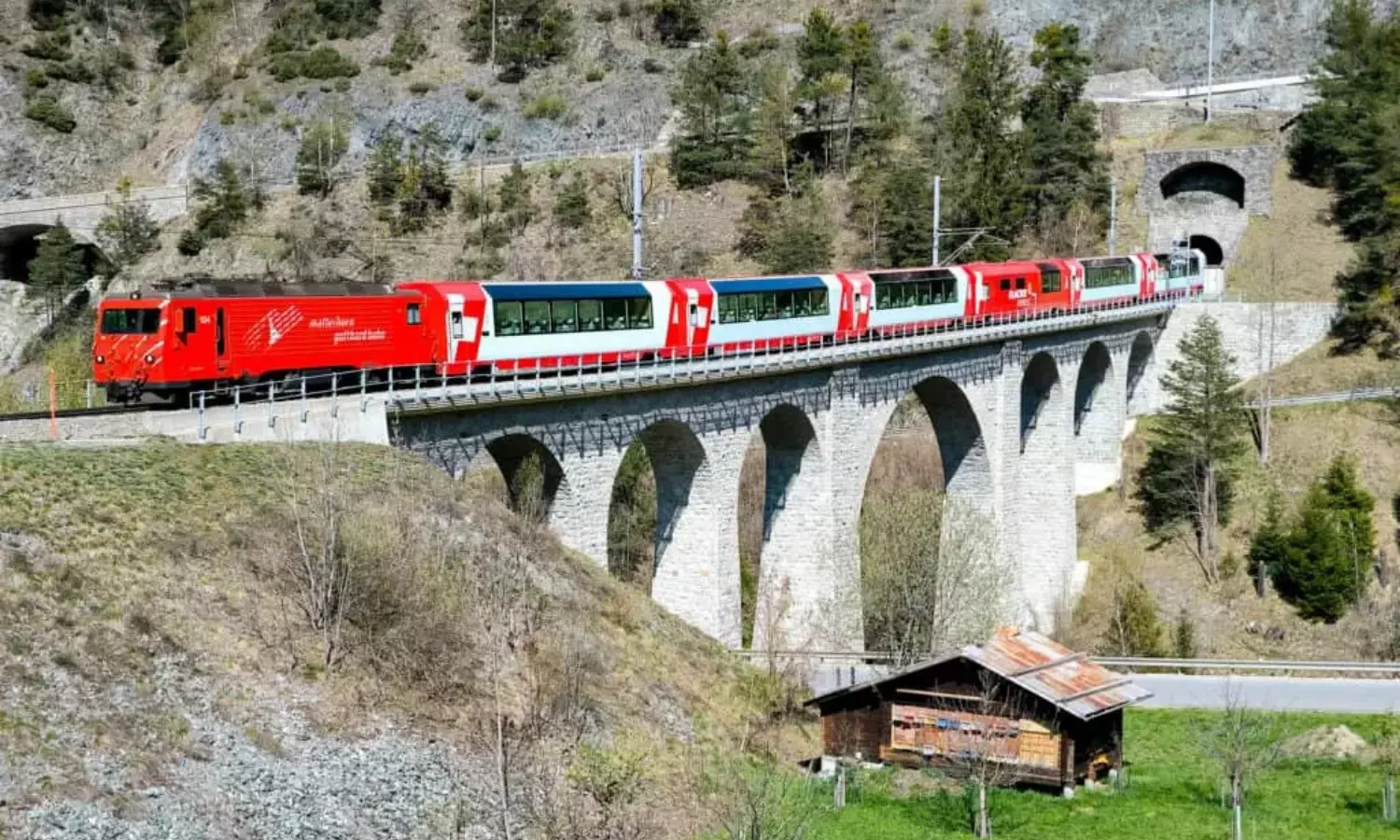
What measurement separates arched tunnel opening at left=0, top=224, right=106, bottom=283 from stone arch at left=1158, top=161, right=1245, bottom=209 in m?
58.7

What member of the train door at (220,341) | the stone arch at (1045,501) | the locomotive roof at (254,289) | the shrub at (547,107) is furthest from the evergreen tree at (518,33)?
the train door at (220,341)

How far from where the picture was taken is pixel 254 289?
3209 centimetres

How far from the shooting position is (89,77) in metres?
108

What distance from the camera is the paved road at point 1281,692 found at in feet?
125

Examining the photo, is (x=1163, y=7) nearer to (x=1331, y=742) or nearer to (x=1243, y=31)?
(x=1243, y=31)

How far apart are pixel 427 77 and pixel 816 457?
68.3 metres

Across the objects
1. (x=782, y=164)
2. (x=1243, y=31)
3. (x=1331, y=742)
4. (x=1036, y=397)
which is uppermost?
(x=1243, y=31)

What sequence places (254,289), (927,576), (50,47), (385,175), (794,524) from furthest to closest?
1. (50,47)
2. (385,175)
3. (927,576)
4. (794,524)
5. (254,289)

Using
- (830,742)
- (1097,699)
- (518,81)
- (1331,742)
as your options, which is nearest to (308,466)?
(830,742)

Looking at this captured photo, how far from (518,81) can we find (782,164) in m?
22.4

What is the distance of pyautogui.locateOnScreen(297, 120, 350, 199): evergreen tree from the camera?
3691 inches

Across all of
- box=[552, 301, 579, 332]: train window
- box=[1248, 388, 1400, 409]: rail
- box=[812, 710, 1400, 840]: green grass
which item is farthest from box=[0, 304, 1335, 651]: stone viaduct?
box=[812, 710, 1400, 840]: green grass

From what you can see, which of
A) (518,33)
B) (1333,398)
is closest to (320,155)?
(518,33)

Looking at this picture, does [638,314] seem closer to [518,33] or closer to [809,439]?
[809,439]
